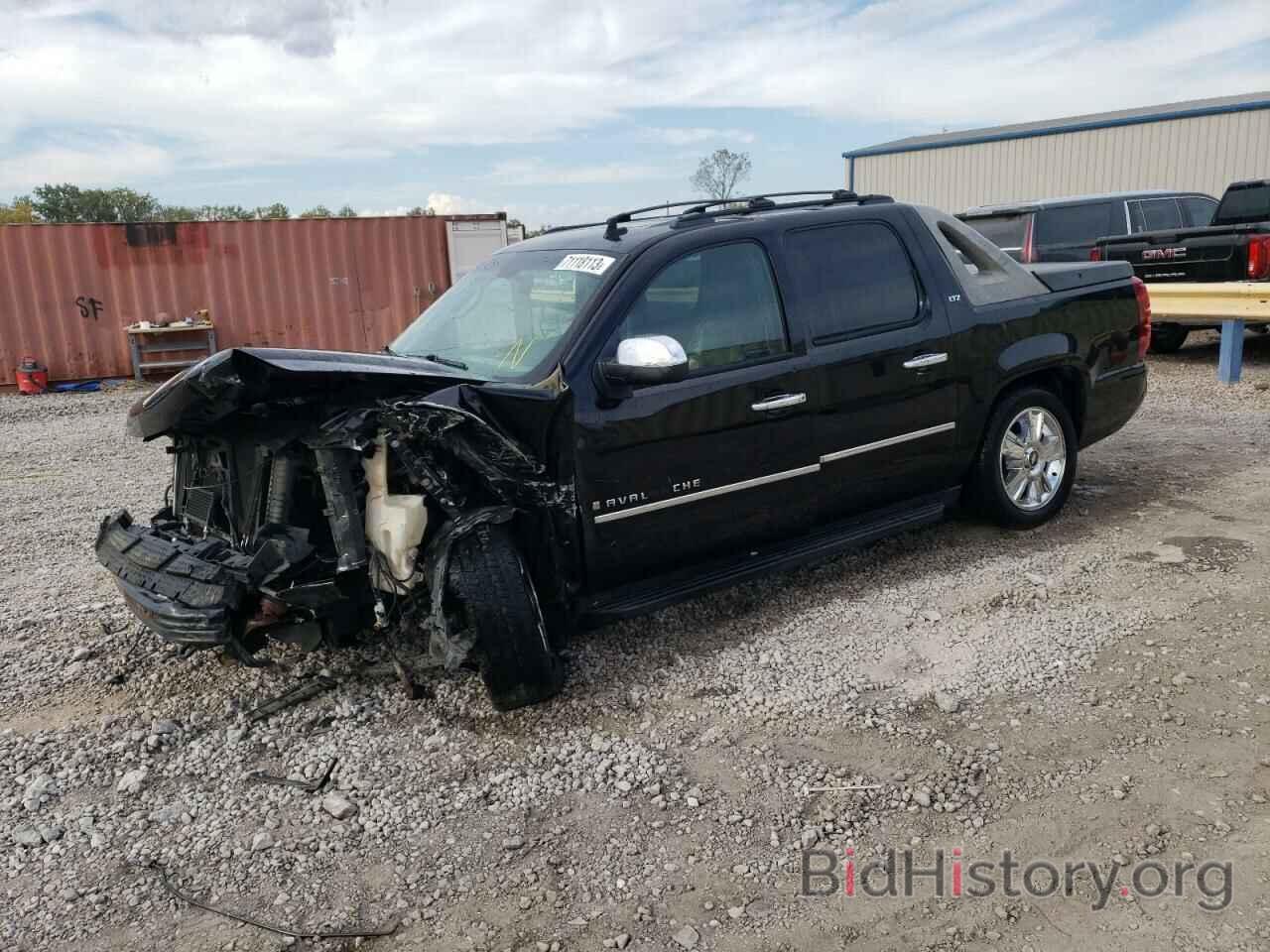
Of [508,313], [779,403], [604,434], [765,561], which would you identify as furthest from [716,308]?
[765,561]

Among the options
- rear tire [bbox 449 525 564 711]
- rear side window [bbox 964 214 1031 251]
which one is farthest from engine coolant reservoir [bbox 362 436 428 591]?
rear side window [bbox 964 214 1031 251]

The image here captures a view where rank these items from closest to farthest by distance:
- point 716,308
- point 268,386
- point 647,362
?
1. point 268,386
2. point 647,362
3. point 716,308

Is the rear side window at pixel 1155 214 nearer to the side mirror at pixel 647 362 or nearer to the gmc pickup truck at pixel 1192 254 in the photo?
the gmc pickup truck at pixel 1192 254

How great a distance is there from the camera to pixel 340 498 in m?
3.35

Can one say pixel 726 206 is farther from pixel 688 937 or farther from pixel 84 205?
pixel 84 205

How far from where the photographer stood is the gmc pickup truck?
9750 millimetres

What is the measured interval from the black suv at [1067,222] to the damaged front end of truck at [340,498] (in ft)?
31.0

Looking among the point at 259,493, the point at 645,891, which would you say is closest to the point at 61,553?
the point at 259,493

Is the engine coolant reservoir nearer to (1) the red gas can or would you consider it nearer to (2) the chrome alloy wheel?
(2) the chrome alloy wheel

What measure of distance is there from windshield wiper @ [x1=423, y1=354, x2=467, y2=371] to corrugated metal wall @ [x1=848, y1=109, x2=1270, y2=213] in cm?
2015

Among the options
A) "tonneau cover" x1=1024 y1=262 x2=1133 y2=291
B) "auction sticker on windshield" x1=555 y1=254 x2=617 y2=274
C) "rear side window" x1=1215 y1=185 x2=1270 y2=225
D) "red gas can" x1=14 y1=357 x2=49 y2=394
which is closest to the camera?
"auction sticker on windshield" x1=555 y1=254 x2=617 y2=274

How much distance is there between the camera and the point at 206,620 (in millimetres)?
3244

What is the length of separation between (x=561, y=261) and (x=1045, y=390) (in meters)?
2.74

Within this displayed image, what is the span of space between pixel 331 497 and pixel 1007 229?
10633mm
